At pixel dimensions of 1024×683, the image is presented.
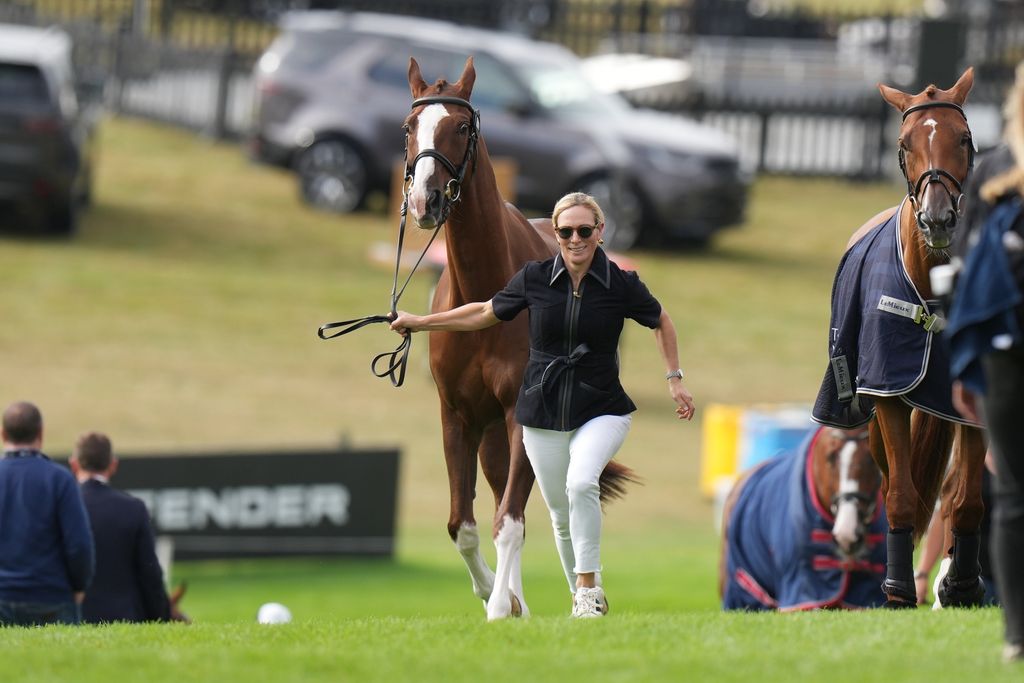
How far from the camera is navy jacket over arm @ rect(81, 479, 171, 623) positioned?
35.9ft

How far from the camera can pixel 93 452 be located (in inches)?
433

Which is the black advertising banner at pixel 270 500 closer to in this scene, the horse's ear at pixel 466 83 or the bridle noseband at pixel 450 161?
the horse's ear at pixel 466 83

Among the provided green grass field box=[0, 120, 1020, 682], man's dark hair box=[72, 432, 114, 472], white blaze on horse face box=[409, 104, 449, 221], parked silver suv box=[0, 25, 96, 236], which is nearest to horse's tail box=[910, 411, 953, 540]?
green grass field box=[0, 120, 1020, 682]

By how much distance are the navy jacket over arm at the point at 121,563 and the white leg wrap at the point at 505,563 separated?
280cm

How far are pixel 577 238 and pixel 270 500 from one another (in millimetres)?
9355

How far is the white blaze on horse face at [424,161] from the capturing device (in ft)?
28.6

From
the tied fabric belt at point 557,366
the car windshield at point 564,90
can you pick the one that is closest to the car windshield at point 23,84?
the car windshield at point 564,90

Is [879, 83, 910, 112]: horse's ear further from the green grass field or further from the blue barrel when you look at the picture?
the blue barrel

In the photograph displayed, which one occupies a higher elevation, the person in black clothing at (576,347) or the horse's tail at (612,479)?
the person in black clothing at (576,347)

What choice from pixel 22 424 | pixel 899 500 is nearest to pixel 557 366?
pixel 899 500

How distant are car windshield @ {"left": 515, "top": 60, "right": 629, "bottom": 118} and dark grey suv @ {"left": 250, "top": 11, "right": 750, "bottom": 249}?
0.07ft

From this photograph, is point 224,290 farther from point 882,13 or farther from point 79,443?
point 882,13

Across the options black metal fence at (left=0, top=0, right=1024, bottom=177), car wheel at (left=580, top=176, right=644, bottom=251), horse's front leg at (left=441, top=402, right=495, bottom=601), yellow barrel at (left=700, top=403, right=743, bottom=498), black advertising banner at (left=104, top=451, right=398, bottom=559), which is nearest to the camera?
horse's front leg at (left=441, top=402, right=495, bottom=601)

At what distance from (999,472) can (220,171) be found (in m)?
27.0
